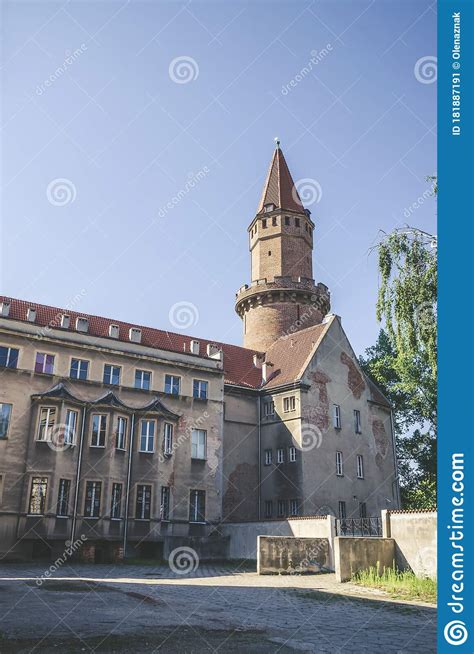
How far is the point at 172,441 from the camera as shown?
112 ft

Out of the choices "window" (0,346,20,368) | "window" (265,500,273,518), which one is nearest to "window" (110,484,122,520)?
"window" (0,346,20,368)

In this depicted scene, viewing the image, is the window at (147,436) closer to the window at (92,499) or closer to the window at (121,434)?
the window at (121,434)

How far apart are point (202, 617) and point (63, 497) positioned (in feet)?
63.0

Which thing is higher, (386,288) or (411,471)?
(386,288)

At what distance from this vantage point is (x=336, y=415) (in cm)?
3862

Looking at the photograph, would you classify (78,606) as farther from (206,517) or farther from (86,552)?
(206,517)

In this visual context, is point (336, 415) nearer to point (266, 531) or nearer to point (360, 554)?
point (266, 531)

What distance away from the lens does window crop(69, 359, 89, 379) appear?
32.0 meters

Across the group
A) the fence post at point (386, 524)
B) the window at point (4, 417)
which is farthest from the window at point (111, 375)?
the fence post at point (386, 524)

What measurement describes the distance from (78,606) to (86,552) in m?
17.2

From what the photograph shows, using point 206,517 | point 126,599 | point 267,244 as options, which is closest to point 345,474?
point 206,517

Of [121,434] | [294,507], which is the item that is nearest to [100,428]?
[121,434]

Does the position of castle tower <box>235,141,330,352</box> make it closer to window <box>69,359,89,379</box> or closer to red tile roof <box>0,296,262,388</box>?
red tile roof <box>0,296,262,388</box>

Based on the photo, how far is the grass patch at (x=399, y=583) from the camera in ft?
56.2
